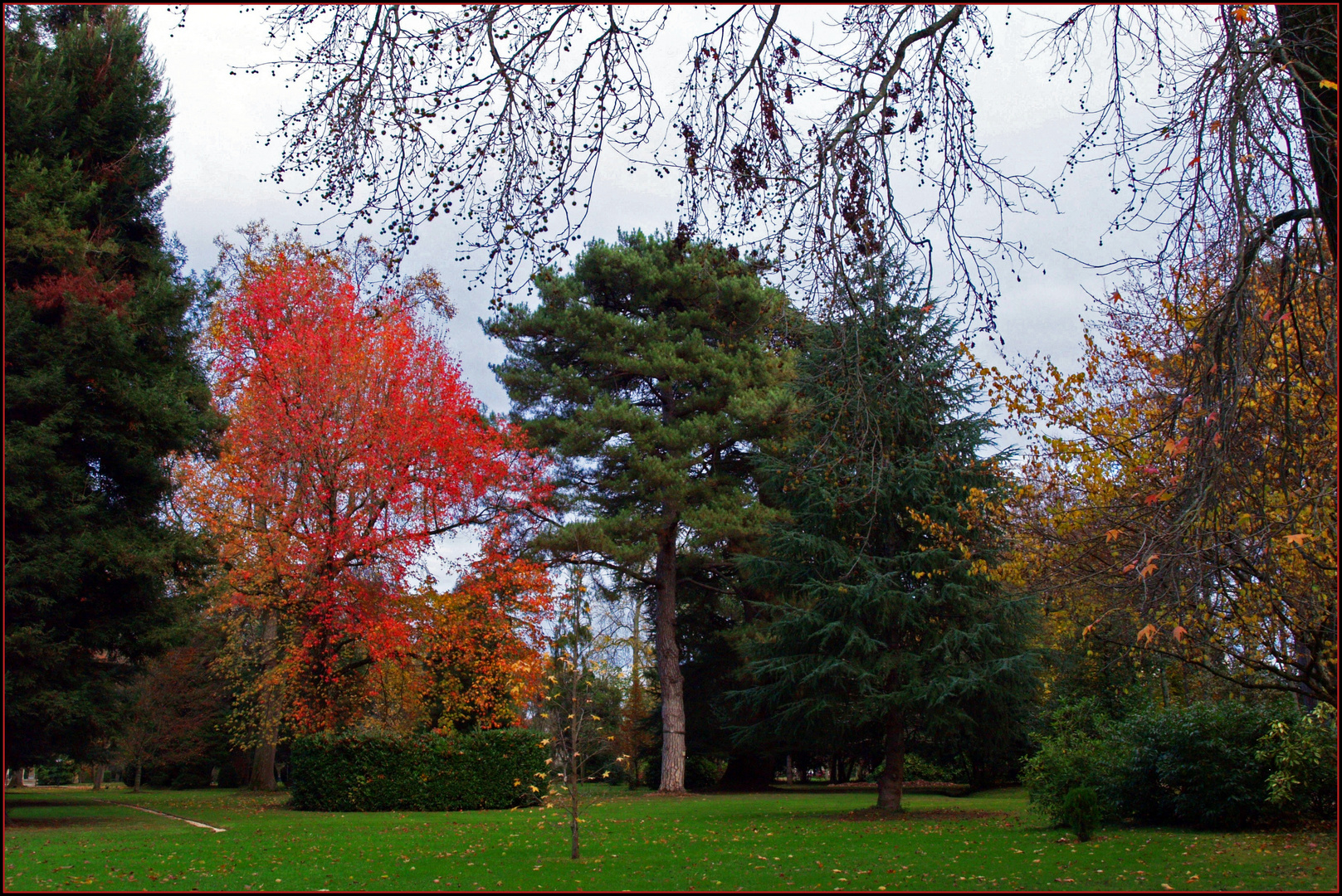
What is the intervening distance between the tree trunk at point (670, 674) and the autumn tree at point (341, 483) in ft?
15.5

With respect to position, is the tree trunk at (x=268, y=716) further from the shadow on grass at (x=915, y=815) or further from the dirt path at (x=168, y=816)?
the shadow on grass at (x=915, y=815)

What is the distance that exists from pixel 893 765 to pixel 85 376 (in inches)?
638

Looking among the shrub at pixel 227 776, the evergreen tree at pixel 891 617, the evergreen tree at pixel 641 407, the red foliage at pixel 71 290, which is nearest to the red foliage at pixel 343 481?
the evergreen tree at pixel 641 407

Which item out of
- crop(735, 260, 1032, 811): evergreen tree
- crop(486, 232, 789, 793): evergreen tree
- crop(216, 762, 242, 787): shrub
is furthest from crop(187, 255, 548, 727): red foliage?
crop(216, 762, 242, 787): shrub

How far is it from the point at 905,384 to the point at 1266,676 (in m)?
10.9

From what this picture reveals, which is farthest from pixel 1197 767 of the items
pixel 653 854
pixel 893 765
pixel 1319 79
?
pixel 1319 79

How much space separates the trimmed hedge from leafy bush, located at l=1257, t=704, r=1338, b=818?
13.8 metres

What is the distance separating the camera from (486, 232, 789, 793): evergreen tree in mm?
22719

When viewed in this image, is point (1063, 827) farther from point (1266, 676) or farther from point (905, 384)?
point (905, 384)

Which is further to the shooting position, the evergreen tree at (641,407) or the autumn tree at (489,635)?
the evergreen tree at (641,407)

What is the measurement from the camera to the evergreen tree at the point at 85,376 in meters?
14.1

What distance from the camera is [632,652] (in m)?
Answer: 40.8

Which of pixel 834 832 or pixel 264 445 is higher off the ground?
pixel 264 445

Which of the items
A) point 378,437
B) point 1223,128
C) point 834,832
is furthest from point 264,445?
point 1223,128
